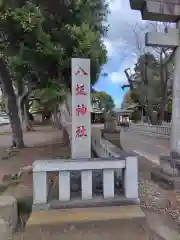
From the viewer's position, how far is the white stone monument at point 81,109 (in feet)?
12.3

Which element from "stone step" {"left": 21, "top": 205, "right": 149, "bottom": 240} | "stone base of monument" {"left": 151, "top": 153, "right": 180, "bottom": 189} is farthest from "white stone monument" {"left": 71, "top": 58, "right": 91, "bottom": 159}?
"stone base of monument" {"left": 151, "top": 153, "right": 180, "bottom": 189}

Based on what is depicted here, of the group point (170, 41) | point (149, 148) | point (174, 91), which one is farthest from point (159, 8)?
point (149, 148)

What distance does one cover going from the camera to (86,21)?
707cm

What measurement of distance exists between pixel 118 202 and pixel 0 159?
22.7 ft

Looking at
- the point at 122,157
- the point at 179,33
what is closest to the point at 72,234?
the point at 122,157

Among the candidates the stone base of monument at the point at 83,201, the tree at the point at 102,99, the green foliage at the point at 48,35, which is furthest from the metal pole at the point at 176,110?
the tree at the point at 102,99

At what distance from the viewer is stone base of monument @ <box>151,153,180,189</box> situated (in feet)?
15.0

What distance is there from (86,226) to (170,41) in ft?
12.2

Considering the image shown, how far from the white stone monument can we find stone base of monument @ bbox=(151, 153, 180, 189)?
1845 mm

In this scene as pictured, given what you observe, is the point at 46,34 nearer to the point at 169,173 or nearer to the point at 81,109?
the point at 81,109

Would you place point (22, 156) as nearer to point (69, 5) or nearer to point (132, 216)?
point (69, 5)

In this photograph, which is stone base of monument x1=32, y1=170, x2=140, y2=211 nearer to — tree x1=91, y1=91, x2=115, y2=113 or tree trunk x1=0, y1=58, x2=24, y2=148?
tree trunk x1=0, y1=58, x2=24, y2=148

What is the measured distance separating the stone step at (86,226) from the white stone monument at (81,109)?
1.03 metres

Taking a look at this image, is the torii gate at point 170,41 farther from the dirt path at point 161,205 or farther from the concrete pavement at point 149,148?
the concrete pavement at point 149,148
